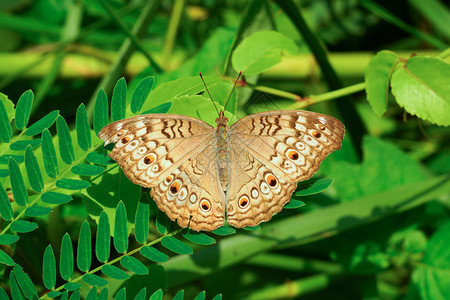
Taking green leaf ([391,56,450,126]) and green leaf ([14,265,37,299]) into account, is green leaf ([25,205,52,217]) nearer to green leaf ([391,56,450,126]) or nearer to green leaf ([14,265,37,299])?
green leaf ([14,265,37,299])

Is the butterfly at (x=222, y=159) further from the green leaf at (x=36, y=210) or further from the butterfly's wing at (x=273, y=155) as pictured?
the green leaf at (x=36, y=210)

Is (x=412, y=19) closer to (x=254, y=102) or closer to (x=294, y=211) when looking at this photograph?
(x=294, y=211)

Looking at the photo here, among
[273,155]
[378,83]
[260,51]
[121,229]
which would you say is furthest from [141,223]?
[378,83]

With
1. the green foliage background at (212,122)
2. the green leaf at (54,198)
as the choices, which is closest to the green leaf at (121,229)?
the green foliage background at (212,122)

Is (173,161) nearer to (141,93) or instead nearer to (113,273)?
(141,93)

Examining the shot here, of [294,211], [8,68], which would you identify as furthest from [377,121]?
[8,68]

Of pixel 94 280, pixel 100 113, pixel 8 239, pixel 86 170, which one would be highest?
pixel 100 113
